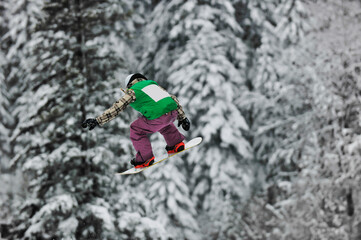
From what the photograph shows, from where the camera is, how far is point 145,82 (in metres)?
4.08

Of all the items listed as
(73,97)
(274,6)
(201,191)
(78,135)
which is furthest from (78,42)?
(274,6)

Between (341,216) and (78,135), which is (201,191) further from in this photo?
(78,135)

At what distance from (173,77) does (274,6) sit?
7.06 meters

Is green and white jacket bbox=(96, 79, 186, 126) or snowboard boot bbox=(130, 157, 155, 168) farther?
snowboard boot bbox=(130, 157, 155, 168)

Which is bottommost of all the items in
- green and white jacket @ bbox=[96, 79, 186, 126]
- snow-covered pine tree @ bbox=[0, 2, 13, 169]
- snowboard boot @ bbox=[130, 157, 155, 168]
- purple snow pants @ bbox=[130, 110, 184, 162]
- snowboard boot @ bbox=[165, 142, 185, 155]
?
snow-covered pine tree @ bbox=[0, 2, 13, 169]

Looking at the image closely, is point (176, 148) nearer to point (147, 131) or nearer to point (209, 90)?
point (147, 131)

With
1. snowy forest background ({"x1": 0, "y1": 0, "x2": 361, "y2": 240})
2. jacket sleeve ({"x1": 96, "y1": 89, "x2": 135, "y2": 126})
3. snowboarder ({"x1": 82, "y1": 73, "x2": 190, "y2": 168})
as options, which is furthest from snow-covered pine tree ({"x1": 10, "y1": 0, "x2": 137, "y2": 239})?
jacket sleeve ({"x1": 96, "y1": 89, "x2": 135, "y2": 126})

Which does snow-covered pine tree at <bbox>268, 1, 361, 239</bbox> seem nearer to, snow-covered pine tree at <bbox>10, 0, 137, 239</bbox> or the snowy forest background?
the snowy forest background

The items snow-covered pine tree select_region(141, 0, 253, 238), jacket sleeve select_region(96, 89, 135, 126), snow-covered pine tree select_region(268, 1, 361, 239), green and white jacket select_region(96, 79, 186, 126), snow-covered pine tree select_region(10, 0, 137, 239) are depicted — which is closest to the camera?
jacket sleeve select_region(96, 89, 135, 126)

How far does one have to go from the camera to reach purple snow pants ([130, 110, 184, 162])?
427 centimetres

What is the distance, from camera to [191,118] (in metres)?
17.8

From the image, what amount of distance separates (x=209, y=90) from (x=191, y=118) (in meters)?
1.51

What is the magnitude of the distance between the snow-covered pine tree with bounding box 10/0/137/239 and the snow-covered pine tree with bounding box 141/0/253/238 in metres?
6.06

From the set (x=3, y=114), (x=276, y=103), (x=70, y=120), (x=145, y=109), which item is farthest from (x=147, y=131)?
(x=3, y=114)
